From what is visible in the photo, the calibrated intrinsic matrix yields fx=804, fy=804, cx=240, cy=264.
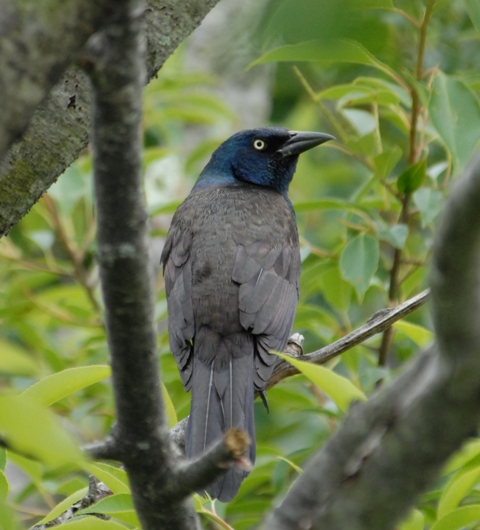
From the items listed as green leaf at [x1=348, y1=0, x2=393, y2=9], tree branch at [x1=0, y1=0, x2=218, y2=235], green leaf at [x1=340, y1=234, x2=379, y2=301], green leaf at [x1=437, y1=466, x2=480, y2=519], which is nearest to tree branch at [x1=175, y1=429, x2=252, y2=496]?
green leaf at [x1=348, y1=0, x2=393, y2=9]

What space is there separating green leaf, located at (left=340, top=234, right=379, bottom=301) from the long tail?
0.53 m

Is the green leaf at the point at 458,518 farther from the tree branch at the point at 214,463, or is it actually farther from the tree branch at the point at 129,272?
the tree branch at the point at 214,463

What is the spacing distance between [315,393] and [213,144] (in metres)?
2.35

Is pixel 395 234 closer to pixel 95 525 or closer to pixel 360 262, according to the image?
pixel 360 262

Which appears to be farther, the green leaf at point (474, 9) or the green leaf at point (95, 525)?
the green leaf at point (474, 9)

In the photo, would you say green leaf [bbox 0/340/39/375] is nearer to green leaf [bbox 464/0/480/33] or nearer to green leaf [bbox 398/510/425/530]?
green leaf [bbox 398/510/425/530]

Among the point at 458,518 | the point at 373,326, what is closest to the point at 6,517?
the point at 458,518

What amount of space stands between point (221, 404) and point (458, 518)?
1260 millimetres

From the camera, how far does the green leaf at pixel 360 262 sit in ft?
11.4

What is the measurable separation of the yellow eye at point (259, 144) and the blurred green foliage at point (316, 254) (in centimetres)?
51

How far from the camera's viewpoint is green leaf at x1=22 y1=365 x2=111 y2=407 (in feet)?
6.62

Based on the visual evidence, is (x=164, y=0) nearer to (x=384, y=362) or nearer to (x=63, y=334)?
(x=384, y=362)

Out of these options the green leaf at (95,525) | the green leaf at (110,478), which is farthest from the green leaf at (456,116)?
the green leaf at (95,525)

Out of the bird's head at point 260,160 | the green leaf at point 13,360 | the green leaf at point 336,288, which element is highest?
the bird's head at point 260,160
